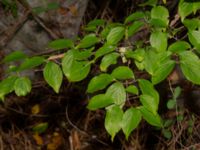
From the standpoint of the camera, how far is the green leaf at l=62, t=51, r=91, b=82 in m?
1.17

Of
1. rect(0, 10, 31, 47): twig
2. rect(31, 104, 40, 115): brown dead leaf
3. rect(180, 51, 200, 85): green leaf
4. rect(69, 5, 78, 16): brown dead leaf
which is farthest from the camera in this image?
rect(31, 104, 40, 115): brown dead leaf

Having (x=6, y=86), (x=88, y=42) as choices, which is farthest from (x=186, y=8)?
(x=6, y=86)

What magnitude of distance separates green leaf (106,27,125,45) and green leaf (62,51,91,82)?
0.35ft

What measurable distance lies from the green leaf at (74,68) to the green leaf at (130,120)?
0.64 ft

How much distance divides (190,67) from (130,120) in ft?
0.81

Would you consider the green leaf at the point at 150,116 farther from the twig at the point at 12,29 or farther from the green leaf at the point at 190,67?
the twig at the point at 12,29

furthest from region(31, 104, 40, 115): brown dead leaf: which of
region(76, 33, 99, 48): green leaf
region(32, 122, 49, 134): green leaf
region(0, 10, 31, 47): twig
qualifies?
region(76, 33, 99, 48): green leaf

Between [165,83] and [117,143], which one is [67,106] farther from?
[165,83]

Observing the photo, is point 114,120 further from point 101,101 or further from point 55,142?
point 55,142

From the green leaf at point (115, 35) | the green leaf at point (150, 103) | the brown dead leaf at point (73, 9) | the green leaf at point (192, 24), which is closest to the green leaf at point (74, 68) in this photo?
the green leaf at point (115, 35)

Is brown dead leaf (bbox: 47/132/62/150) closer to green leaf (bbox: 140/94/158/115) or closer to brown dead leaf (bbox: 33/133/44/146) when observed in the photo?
brown dead leaf (bbox: 33/133/44/146)

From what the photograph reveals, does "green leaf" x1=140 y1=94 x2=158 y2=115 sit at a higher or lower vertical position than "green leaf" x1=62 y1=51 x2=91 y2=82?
lower

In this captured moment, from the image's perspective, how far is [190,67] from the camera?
1.09m

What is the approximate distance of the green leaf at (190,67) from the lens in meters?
1.07
